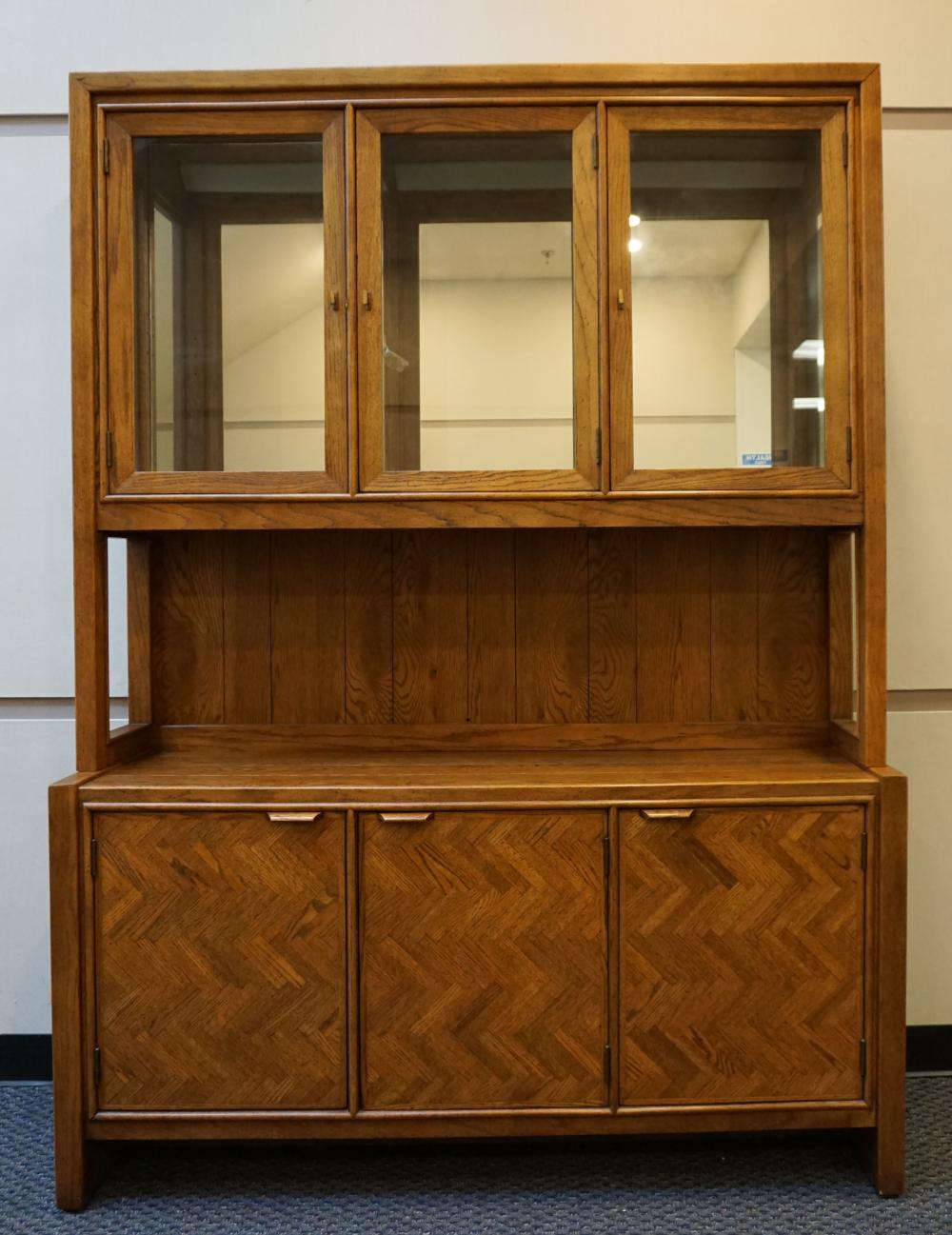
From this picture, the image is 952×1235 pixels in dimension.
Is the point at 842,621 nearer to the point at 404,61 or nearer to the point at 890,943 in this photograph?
the point at 890,943

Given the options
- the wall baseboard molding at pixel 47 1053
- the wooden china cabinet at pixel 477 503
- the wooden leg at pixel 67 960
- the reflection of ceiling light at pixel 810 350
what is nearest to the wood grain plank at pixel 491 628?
the wooden china cabinet at pixel 477 503

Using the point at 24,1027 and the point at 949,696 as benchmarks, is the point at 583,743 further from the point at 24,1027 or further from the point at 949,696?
the point at 24,1027

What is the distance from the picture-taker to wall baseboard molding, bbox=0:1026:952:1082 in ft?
7.37

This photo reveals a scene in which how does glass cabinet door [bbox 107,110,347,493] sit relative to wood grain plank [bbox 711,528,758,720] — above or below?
above

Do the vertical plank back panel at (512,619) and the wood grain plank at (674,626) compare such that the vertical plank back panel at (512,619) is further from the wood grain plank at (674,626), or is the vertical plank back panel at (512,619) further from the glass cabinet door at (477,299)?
the glass cabinet door at (477,299)

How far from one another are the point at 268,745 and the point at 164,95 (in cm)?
137

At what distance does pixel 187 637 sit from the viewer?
7.05 ft

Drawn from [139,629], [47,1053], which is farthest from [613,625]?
[47,1053]

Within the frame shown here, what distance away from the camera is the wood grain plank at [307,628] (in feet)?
7.00

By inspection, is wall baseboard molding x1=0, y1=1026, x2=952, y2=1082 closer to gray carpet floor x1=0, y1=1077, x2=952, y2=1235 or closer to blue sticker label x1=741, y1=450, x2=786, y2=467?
gray carpet floor x1=0, y1=1077, x2=952, y2=1235

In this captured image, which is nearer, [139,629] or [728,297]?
[728,297]

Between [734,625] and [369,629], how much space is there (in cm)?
85

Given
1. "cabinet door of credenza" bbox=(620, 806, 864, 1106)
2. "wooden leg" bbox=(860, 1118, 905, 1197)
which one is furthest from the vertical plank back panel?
"wooden leg" bbox=(860, 1118, 905, 1197)

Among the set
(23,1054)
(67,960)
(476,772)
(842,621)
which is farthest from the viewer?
(23,1054)
